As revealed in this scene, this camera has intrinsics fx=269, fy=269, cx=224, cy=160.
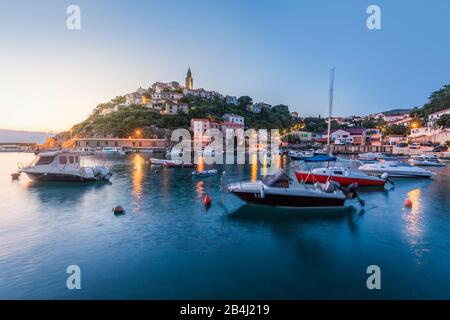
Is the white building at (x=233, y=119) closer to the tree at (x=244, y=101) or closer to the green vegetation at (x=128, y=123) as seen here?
the green vegetation at (x=128, y=123)

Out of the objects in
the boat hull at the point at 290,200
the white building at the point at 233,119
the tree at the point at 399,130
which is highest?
the white building at the point at 233,119

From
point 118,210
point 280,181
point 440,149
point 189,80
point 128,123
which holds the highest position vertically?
point 189,80

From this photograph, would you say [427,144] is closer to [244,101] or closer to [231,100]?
[244,101]

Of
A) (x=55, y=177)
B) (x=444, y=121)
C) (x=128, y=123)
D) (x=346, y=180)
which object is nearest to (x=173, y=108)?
(x=128, y=123)

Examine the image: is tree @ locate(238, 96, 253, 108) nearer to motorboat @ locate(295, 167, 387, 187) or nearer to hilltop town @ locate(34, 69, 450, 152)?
hilltop town @ locate(34, 69, 450, 152)

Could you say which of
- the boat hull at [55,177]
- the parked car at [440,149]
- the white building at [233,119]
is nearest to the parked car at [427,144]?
the parked car at [440,149]

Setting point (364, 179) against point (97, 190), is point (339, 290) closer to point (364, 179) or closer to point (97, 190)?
point (364, 179)
